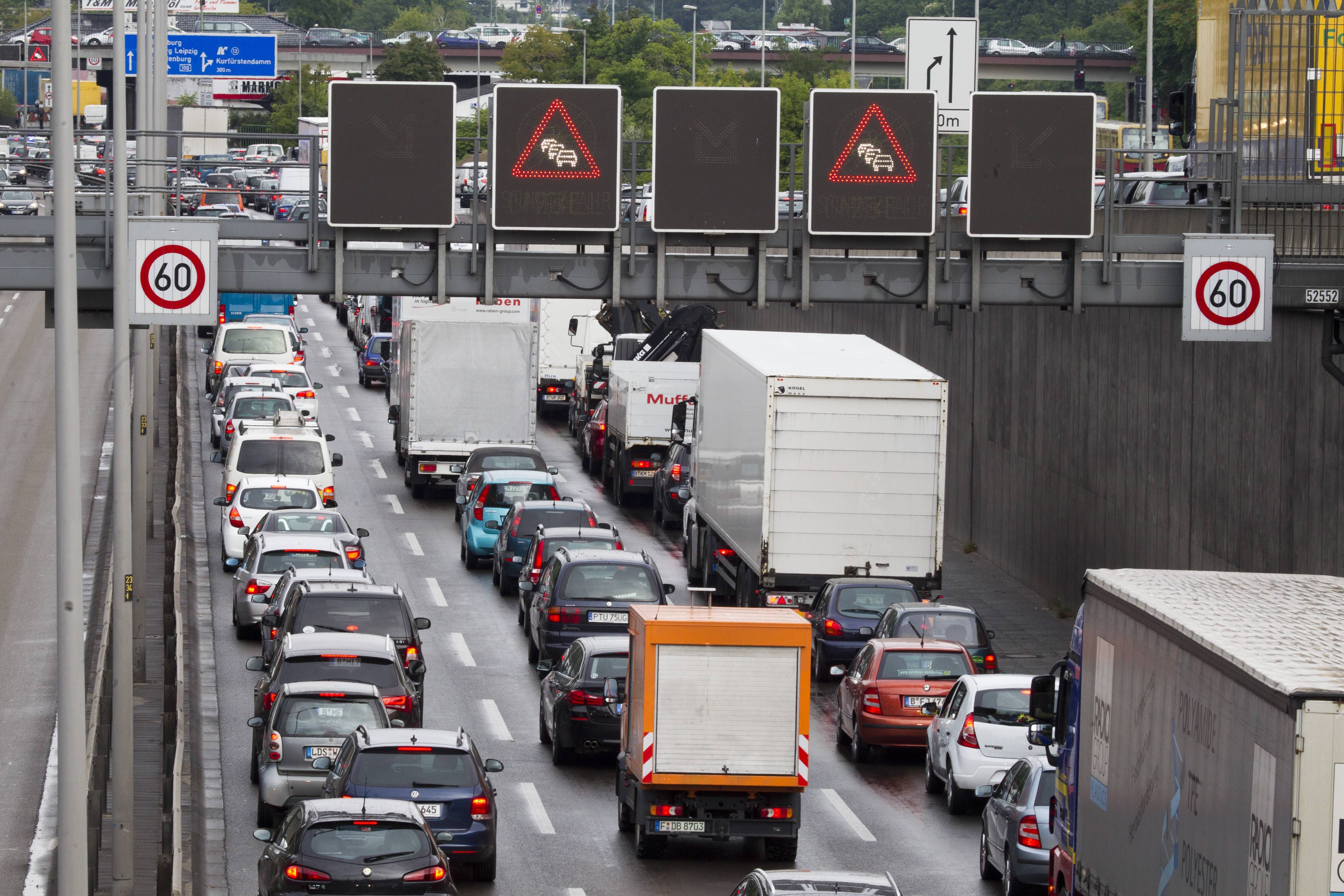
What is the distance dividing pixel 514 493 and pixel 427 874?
71.4 feet

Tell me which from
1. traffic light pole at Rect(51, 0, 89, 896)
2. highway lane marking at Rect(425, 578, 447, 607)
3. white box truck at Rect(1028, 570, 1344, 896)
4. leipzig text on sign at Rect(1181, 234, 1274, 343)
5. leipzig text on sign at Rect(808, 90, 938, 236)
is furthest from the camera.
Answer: highway lane marking at Rect(425, 578, 447, 607)

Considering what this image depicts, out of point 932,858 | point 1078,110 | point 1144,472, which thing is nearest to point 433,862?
point 932,858

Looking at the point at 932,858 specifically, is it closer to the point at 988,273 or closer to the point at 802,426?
the point at 988,273

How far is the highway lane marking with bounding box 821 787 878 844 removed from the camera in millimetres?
20297

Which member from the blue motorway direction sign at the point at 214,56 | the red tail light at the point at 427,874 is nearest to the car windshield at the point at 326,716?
the red tail light at the point at 427,874

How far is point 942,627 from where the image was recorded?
83.9ft

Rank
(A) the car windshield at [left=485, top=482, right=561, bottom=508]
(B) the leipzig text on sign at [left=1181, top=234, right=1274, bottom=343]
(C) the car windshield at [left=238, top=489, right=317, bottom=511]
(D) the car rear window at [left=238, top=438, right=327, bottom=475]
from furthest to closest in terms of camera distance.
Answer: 1. (D) the car rear window at [left=238, top=438, right=327, bottom=475]
2. (A) the car windshield at [left=485, top=482, right=561, bottom=508]
3. (C) the car windshield at [left=238, top=489, right=317, bottom=511]
4. (B) the leipzig text on sign at [left=1181, top=234, right=1274, bottom=343]

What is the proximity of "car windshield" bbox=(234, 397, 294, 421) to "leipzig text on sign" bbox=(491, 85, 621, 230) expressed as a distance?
23.8m

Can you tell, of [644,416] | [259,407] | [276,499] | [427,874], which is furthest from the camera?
[259,407]

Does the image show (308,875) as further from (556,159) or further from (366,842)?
(556,159)

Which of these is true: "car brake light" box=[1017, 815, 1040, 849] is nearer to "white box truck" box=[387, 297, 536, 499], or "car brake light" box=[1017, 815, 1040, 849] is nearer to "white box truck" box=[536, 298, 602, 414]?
"white box truck" box=[387, 297, 536, 499]

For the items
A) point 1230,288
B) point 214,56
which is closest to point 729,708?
point 1230,288

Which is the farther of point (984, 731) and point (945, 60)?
point (945, 60)

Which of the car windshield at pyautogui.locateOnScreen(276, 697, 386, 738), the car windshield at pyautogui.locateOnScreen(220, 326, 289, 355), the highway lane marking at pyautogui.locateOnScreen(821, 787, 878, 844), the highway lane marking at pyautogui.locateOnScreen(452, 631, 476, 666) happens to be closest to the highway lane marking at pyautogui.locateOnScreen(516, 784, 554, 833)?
the car windshield at pyautogui.locateOnScreen(276, 697, 386, 738)
